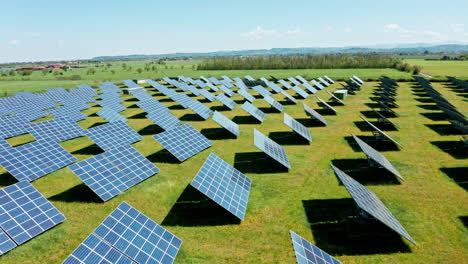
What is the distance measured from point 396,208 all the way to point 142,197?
15685 mm

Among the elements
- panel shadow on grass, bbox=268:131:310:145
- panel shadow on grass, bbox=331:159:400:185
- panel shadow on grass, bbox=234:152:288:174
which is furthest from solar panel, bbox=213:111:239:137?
panel shadow on grass, bbox=331:159:400:185

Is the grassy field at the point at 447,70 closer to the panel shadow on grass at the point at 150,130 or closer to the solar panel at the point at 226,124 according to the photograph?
the solar panel at the point at 226,124

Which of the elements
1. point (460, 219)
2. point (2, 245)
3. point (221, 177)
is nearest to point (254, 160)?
point (221, 177)

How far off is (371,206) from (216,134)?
19.0 m

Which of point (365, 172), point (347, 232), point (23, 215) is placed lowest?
point (347, 232)

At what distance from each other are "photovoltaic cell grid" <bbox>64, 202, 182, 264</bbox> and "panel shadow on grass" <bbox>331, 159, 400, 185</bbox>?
42.5 ft

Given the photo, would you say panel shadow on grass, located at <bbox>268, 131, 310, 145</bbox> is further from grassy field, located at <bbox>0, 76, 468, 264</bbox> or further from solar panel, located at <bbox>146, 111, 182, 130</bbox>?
solar panel, located at <bbox>146, 111, 182, 130</bbox>

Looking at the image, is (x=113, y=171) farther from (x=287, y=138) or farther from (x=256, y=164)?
(x=287, y=138)

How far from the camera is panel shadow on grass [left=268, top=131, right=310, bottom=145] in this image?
88.7 ft

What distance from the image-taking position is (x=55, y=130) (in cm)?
2588

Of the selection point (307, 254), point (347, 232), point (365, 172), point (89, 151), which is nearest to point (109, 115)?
point (89, 151)

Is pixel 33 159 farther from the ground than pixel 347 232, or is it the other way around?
pixel 33 159

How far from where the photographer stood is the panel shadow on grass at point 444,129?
94.4 ft

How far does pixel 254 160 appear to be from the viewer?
22641 millimetres
